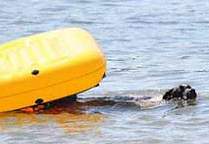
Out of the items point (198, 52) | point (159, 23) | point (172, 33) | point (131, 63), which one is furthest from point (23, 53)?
point (159, 23)

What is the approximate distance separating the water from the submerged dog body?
0.10 metres

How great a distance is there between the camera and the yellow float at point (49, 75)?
8.47m

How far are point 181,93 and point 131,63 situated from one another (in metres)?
2.71

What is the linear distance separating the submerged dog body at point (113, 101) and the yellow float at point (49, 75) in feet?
0.80

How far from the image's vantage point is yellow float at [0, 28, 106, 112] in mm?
8469

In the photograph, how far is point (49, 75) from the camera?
846 centimetres

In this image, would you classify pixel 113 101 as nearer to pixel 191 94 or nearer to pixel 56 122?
pixel 191 94

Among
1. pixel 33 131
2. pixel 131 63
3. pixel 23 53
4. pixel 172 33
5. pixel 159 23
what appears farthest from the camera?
pixel 159 23

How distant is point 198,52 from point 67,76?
13.3ft

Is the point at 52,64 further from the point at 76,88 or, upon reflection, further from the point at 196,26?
the point at 196,26

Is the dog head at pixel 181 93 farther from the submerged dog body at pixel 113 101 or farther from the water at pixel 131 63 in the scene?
the water at pixel 131 63

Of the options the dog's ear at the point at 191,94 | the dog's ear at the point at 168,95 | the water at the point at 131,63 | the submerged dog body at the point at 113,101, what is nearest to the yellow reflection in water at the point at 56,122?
the water at the point at 131,63

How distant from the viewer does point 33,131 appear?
823 centimetres

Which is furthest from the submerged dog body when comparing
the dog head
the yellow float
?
the yellow float
